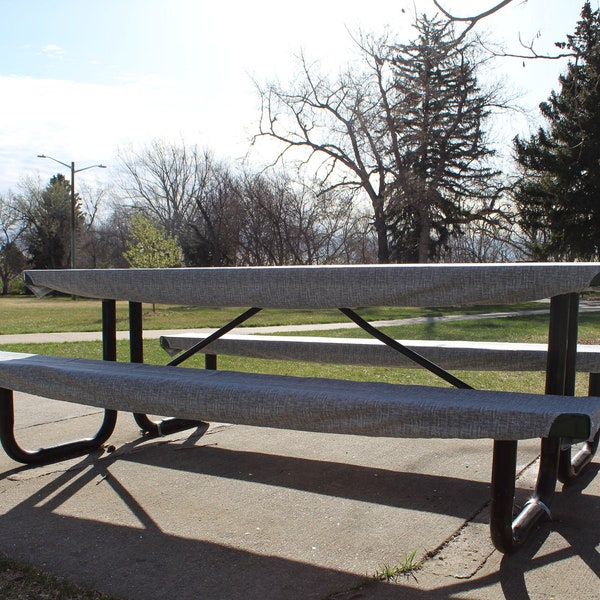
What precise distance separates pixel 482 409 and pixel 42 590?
1.51 metres

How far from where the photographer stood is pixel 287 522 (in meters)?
2.65

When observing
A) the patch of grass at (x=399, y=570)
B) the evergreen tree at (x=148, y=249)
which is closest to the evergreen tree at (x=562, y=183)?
the evergreen tree at (x=148, y=249)

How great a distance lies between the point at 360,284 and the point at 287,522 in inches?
41.1

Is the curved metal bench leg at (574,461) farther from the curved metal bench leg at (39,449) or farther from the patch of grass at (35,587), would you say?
the curved metal bench leg at (39,449)

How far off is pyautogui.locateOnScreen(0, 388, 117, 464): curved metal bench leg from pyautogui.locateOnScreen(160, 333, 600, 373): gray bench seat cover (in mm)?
819

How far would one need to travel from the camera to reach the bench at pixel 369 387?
2074mm

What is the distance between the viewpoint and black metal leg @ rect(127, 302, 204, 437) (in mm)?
3885

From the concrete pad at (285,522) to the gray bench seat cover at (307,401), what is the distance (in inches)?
18.6

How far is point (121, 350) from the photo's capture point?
884 centimetres

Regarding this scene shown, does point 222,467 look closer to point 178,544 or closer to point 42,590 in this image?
point 178,544

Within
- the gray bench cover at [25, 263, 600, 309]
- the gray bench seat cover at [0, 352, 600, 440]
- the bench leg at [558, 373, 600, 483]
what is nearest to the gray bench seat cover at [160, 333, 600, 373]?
the bench leg at [558, 373, 600, 483]

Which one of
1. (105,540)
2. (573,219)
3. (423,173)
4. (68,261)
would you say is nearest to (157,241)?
(423,173)

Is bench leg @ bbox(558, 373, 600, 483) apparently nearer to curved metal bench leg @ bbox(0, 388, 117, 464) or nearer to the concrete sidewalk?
the concrete sidewalk

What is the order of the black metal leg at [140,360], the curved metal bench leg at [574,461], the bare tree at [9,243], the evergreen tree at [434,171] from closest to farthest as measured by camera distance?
the curved metal bench leg at [574,461]
the black metal leg at [140,360]
the evergreen tree at [434,171]
the bare tree at [9,243]
